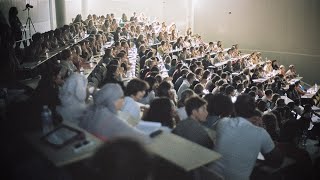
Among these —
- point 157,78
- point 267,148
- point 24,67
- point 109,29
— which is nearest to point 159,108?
point 267,148

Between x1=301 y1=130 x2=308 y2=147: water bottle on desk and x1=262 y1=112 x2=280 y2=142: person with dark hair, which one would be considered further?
x1=301 y1=130 x2=308 y2=147: water bottle on desk

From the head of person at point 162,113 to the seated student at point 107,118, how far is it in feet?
1.59

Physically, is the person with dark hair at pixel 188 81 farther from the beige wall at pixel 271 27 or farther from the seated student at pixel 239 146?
the beige wall at pixel 271 27

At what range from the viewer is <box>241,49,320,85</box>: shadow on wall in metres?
17.1

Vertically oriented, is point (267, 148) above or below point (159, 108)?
below

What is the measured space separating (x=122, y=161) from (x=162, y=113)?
4.12 feet

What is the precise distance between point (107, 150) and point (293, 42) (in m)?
16.9

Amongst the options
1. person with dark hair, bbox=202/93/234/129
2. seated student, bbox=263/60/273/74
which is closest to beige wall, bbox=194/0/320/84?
seated student, bbox=263/60/273/74

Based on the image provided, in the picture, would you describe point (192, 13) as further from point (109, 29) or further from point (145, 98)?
point (145, 98)

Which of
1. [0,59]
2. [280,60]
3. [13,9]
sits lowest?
[280,60]

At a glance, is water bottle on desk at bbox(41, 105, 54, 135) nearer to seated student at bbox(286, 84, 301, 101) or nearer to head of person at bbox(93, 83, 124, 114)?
head of person at bbox(93, 83, 124, 114)

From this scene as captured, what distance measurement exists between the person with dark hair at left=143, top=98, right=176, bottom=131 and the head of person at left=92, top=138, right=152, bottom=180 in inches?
35.5

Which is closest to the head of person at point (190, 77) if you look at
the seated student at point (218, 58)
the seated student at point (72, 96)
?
the seated student at point (72, 96)

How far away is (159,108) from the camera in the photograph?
12.5 ft
